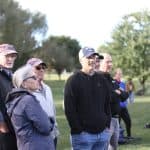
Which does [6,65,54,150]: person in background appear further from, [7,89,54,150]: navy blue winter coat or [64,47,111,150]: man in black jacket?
[64,47,111,150]: man in black jacket

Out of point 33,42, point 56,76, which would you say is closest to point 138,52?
point 33,42

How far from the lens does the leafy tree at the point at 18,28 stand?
56125mm

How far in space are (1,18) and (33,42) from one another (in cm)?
739

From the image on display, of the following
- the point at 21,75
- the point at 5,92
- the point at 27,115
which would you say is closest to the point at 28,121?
the point at 27,115

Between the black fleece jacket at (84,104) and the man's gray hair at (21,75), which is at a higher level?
the man's gray hair at (21,75)

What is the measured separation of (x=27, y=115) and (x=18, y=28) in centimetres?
5233

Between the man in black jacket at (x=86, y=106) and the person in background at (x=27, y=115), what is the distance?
0.98m

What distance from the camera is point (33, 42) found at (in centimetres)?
6300

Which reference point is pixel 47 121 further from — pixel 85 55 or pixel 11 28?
pixel 11 28

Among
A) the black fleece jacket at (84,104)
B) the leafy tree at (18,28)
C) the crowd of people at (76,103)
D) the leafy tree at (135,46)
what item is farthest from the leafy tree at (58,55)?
the black fleece jacket at (84,104)

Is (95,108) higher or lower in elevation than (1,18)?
lower

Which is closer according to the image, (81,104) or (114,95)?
(81,104)

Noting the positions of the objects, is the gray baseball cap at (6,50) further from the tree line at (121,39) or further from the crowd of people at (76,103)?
the tree line at (121,39)

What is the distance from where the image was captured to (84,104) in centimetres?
667
